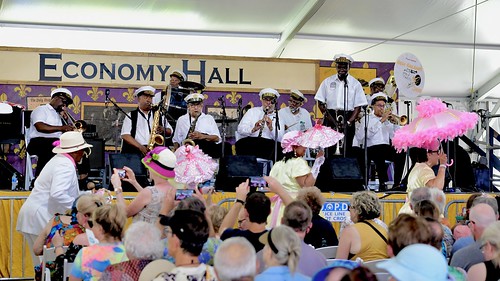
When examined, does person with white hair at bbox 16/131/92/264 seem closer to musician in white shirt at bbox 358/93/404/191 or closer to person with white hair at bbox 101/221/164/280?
person with white hair at bbox 101/221/164/280

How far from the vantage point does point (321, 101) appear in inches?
431

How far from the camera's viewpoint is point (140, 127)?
1013cm

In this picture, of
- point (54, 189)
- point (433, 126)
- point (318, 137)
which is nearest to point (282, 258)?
point (54, 189)

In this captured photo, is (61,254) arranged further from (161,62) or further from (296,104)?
(161,62)

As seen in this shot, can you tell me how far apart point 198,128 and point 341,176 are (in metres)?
2.16

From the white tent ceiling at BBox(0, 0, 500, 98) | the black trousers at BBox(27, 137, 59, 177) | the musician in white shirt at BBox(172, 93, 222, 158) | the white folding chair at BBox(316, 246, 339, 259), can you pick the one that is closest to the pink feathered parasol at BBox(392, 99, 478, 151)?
the white folding chair at BBox(316, 246, 339, 259)

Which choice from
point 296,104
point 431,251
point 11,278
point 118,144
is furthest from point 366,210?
point 118,144

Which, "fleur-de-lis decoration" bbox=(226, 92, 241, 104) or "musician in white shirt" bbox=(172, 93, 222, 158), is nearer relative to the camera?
"musician in white shirt" bbox=(172, 93, 222, 158)

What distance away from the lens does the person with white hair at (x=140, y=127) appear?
9992 millimetres

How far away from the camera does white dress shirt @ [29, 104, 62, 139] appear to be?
979cm

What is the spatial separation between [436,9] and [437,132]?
7.26m

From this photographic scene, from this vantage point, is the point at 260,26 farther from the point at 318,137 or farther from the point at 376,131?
the point at 318,137

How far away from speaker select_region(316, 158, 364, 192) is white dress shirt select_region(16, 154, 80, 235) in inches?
147

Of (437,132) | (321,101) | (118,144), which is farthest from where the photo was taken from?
(118,144)
